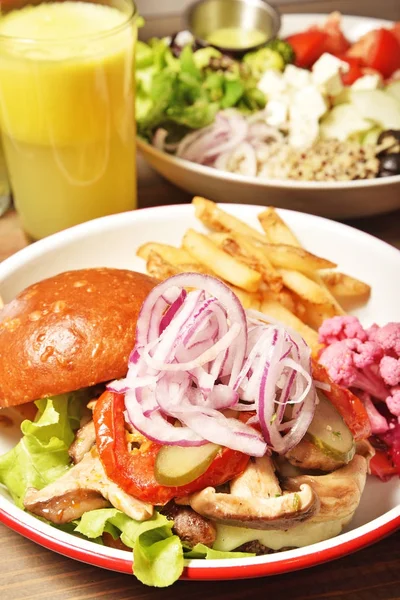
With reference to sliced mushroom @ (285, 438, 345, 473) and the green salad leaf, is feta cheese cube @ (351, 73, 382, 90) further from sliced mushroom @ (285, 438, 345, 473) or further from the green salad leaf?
the green salad leaf

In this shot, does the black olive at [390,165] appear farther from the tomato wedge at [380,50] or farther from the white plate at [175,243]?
the tomato wedge at [380,50]

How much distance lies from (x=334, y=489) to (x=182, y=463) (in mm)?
407

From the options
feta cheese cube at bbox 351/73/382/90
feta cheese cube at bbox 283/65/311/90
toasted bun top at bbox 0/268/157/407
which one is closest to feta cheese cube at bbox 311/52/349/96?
feta cheese cube at bbox 283/65/311/90

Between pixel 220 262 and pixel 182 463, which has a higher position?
pixel 182 463

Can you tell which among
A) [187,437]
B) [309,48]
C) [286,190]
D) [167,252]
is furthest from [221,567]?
[309,48]

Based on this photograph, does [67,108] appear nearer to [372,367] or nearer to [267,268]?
[267,268]

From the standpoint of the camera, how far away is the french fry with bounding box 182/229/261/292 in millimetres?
2393

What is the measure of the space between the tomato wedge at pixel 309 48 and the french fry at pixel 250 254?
7.15ft

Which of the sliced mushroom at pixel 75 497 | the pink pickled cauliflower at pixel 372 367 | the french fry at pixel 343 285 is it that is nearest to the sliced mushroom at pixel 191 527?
the sliced mushroom at pixel 75 497

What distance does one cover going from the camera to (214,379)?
1720 mm

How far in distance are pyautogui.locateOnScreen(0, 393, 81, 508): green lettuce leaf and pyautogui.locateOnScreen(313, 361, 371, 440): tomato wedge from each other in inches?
29.2

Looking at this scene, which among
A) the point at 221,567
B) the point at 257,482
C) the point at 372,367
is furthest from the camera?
the point at 372,367

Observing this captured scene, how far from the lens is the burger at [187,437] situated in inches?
66.1

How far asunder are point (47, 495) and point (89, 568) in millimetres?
277
